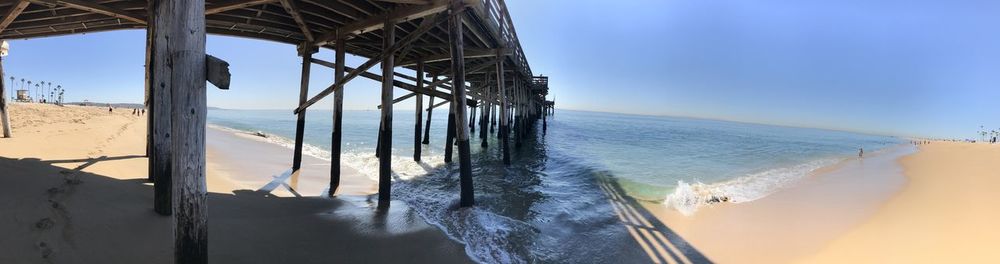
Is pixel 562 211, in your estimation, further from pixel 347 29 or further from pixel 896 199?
pixel 896 199

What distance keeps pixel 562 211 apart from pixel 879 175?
12700 millimetres

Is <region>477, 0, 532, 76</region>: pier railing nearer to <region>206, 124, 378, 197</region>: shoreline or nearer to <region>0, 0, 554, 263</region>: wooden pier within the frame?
<region>0, 0, 554, 263</region>: wooden pier

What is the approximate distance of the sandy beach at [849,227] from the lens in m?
4.98

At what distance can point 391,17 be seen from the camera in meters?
6.68

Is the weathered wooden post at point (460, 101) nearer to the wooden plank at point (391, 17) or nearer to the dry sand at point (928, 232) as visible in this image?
the wooden plank at point (391, 17)

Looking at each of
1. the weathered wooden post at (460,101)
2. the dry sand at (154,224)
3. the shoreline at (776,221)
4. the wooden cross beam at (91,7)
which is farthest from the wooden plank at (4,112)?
the shoreline at (776,221)

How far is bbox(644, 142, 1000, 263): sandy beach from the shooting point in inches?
196

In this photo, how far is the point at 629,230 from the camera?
19.1 feet

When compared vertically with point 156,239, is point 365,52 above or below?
above

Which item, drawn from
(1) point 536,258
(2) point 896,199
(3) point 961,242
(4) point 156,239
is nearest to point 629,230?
(1) point 536,258

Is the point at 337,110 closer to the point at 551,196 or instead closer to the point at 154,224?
the point at 154,224

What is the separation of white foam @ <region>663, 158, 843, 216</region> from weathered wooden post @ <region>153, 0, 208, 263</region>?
677 cm

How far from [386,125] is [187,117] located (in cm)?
432

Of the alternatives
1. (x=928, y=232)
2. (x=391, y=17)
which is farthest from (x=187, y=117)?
(x=928, y=232)
